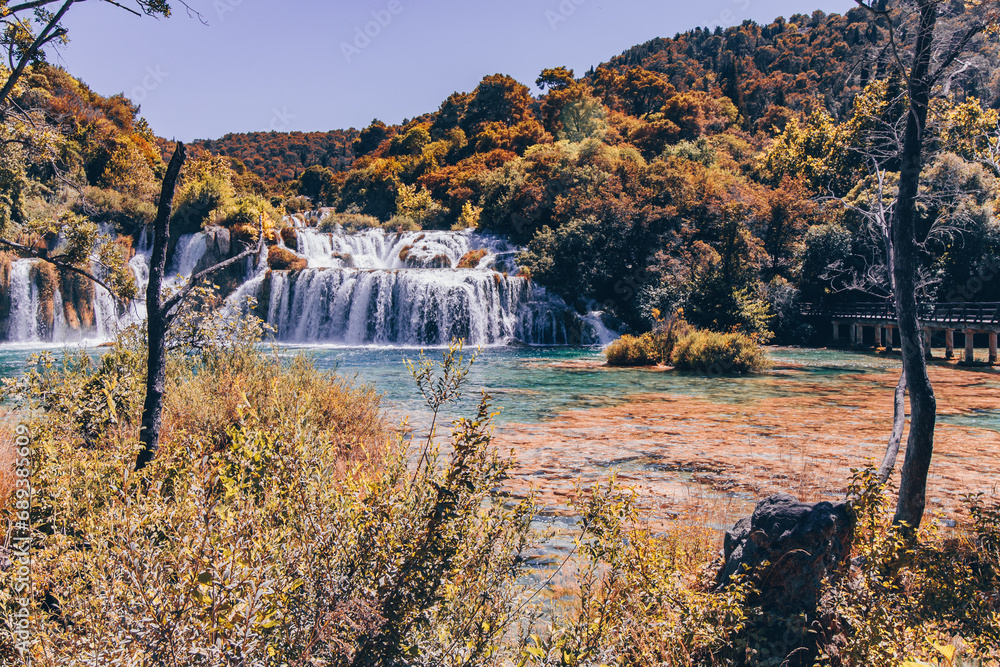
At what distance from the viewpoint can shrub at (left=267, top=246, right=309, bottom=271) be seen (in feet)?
92.3

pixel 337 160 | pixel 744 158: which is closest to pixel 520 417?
pixel 744 158

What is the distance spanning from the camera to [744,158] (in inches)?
1716

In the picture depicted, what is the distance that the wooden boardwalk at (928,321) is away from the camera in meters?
17.6

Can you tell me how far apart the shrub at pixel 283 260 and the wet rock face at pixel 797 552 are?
28.0m

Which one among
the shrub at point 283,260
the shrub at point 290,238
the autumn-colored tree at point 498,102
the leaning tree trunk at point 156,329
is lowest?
the leaning tree trunk at point 156,329

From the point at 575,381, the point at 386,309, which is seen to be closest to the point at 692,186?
the point at 386,309

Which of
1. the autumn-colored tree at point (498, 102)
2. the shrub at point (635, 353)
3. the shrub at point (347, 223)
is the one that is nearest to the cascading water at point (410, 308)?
the shrub at point (635, 353)

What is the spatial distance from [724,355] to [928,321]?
8.96 m

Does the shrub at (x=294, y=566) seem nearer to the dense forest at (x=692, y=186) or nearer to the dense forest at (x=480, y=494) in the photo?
the dense forest at (x=480, y=494)

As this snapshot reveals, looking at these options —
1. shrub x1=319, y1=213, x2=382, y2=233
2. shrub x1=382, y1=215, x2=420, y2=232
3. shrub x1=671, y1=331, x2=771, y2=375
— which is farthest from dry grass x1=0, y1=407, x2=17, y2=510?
shrub x1=319, y1=213, x2=382, y2=233

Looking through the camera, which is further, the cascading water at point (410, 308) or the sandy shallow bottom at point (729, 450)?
the cascading water at point (410, 308)

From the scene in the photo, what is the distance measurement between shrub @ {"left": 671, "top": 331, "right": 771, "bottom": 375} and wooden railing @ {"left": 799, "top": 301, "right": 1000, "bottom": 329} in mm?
3951

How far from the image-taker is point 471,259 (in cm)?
3080

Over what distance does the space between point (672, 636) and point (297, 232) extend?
3178cm
